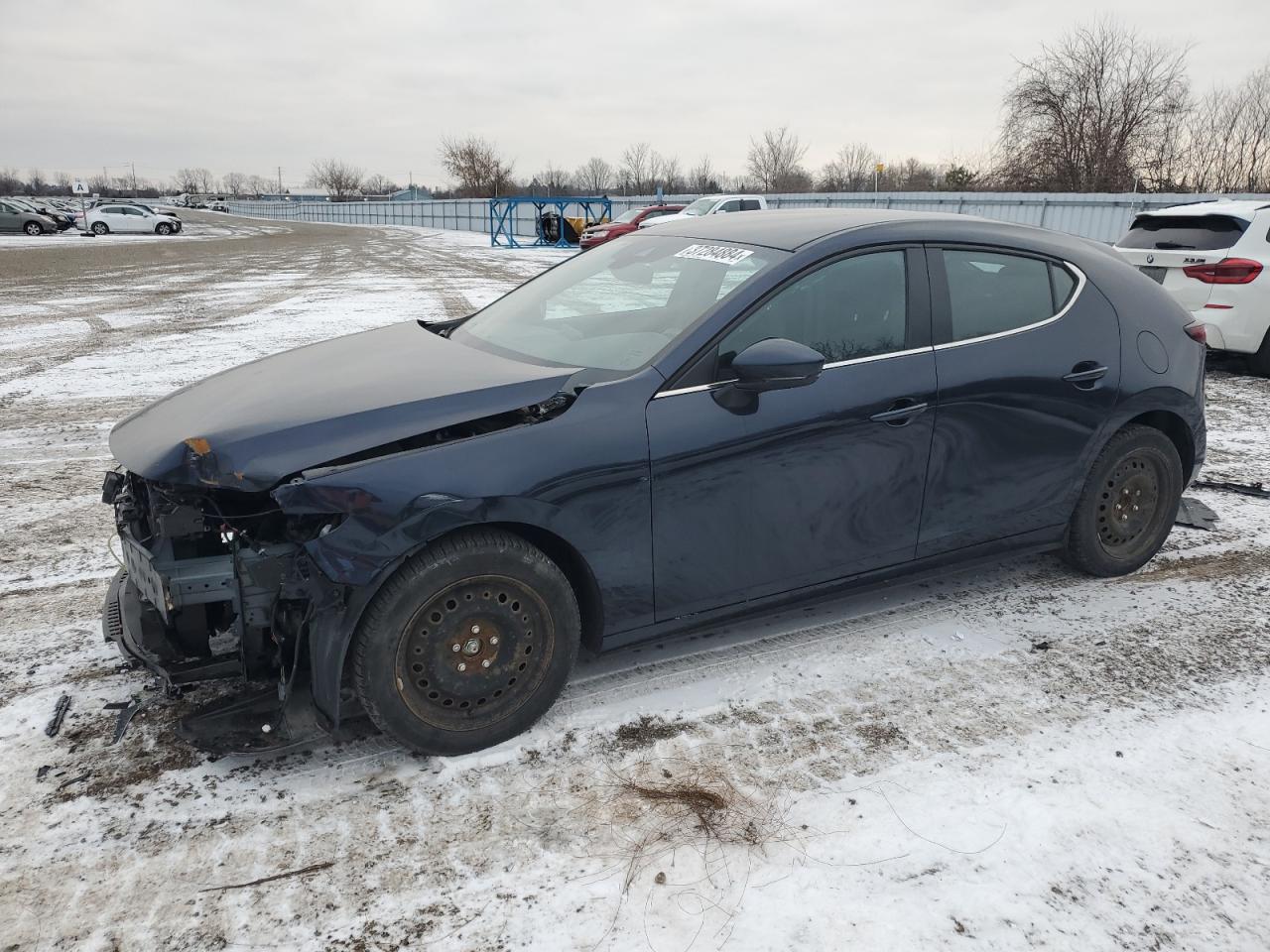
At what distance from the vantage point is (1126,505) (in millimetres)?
4047

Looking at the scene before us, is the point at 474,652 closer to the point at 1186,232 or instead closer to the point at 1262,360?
the point at 1186,232

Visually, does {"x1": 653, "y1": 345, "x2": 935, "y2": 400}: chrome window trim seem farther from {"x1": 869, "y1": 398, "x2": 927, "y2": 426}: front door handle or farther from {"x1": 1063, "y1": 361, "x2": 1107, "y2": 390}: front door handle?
{"x1": 1063, "y1": 361, "x2": 1107, "y2": 390}: front door handle

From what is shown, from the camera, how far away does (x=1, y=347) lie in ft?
32.1

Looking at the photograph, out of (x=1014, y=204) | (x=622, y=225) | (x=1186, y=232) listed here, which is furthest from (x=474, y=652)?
(x=1014, y=204)

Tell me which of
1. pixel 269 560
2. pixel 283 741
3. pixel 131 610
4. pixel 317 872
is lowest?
pixel 317 872

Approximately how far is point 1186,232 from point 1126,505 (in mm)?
6122

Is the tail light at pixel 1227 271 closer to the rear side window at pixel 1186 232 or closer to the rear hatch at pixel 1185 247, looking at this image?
the rear hatch at pixel 1185 247

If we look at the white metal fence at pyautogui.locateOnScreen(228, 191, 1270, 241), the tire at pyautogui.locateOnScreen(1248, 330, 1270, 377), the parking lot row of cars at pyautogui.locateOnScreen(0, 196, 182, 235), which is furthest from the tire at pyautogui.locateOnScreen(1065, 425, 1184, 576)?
the parking lot row of cars at pyautogui.locateOnScreen(0, 196, 182, 235)

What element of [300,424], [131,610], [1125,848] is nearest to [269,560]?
[300,424]

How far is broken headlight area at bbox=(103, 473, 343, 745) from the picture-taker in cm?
253

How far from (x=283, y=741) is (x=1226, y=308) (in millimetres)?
9434

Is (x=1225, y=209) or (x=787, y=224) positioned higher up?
(x=1225, y=209)

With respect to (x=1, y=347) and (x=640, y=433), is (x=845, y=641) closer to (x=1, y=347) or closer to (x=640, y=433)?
(x=640, y=433)

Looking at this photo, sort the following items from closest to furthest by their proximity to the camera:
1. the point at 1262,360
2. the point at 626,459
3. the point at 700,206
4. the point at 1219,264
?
the point at 626,459, the point at 1219,264, the point at 1262,360, the point at 700,206
